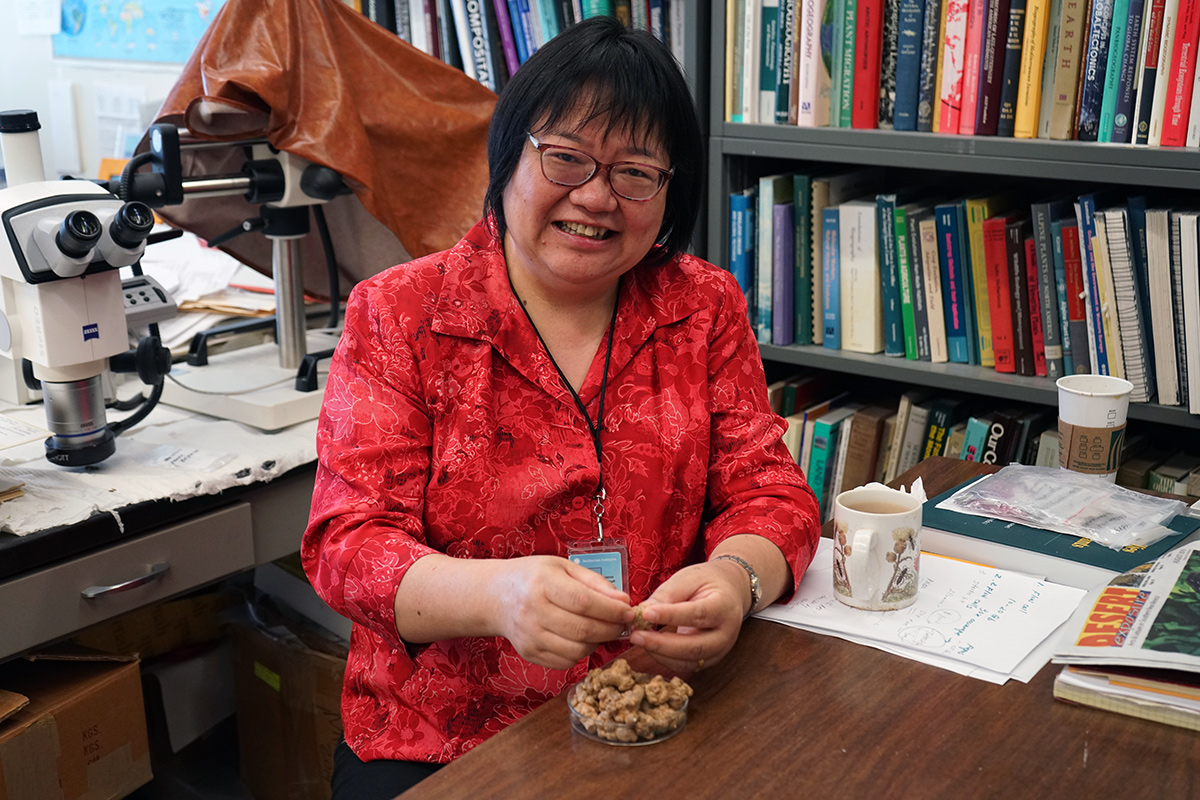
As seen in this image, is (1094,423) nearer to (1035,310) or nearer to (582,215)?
(1035,310)

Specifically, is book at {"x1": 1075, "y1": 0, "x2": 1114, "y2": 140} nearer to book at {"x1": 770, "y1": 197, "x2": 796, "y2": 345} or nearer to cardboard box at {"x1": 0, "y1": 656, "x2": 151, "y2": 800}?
book at {"x1": 770, "y1": 197, "x2": 796, "y2": 345}

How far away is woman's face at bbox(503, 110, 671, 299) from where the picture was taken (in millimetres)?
1133

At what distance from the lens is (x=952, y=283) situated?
1.87m

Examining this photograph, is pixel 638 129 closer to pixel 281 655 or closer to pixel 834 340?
pixel 834 340

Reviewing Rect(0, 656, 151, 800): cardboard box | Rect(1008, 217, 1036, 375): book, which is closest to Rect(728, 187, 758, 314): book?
Rect(1008, 217, 1036, 375): book

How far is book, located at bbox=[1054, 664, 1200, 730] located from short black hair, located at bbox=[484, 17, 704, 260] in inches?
26.0

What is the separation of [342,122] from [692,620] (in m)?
1.12

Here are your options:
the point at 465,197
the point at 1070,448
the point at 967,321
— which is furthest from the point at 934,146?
the point at 465,197

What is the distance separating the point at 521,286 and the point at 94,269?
57 cm

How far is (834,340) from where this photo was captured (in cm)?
201

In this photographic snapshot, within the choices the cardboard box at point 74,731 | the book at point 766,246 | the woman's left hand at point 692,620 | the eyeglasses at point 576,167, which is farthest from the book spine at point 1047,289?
the cardboard box at point 74,731

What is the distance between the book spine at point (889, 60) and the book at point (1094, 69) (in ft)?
0.99

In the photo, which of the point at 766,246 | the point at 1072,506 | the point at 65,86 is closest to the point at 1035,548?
the point at 1072,506

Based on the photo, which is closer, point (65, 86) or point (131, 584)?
point (131, 584)
